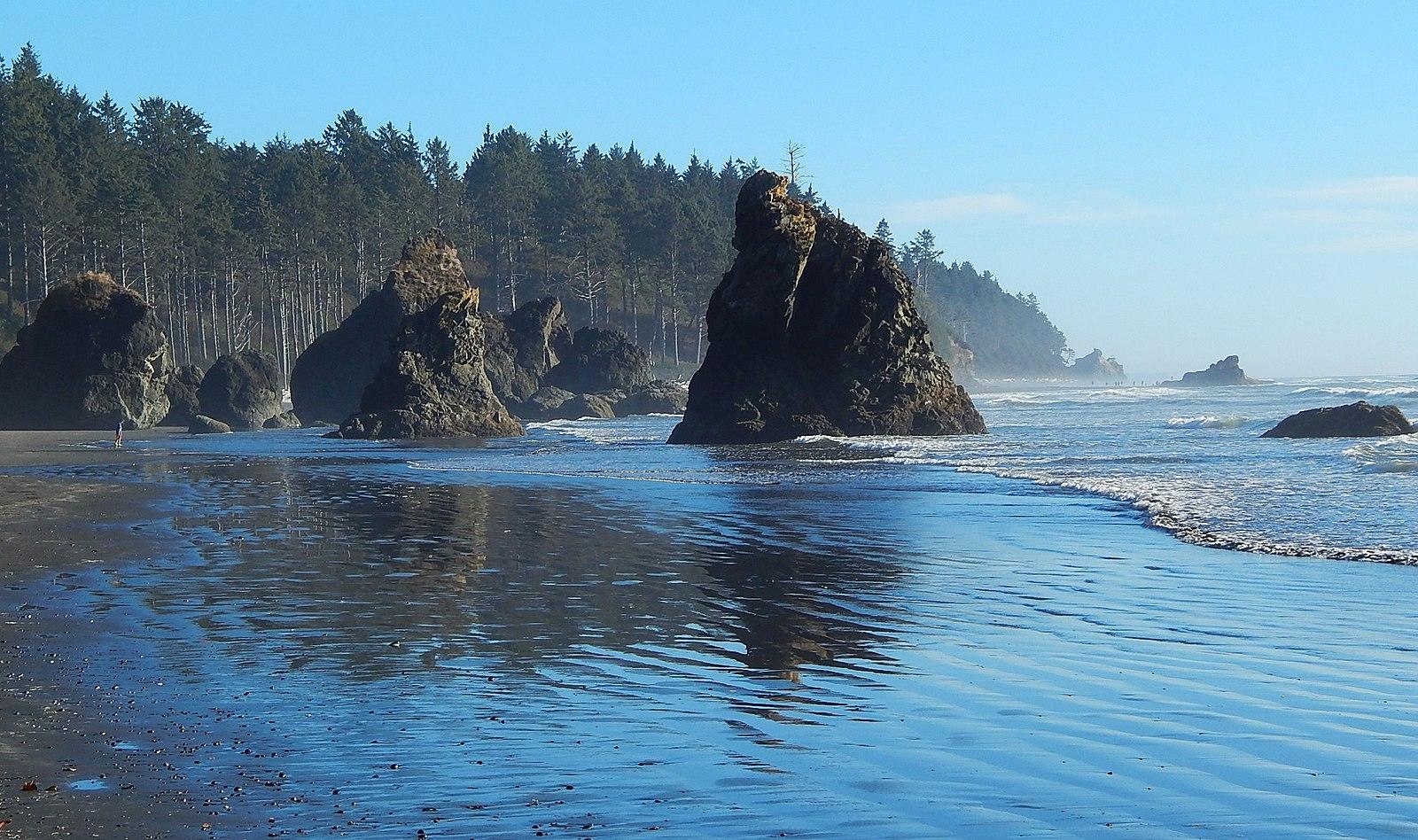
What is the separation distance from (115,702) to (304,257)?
3750 inches

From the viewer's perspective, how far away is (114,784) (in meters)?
6.08

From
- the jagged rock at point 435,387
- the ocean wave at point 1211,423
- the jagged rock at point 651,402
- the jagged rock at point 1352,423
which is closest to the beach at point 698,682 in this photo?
the jagged rock at point 1352,423

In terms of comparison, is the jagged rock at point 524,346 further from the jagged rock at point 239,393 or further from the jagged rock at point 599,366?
the jagged rock at point 239,393

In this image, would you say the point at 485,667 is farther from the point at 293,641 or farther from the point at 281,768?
the point at 281,768

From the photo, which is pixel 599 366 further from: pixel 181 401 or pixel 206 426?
pixel 206 426

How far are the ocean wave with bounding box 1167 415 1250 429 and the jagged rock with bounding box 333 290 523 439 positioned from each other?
2492 cm

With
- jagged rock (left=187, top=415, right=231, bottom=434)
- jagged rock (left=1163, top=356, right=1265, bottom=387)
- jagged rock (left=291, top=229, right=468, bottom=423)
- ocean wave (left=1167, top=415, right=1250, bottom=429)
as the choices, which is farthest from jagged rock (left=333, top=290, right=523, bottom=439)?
jagged rock (left=1163, top=356, right=1265, bottom=387)

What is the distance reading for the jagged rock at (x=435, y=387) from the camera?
5125 centimetres

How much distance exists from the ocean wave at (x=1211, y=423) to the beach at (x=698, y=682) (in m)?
30.1

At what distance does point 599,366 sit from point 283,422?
22416 millimetres

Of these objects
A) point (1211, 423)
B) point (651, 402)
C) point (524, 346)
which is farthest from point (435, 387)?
point (524, 346)

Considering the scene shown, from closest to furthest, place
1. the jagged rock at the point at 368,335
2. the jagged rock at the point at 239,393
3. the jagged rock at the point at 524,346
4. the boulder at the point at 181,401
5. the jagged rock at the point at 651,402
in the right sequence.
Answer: the jagged rock at the point at 239,393 < the boulder at the point at 181,401 < the jagged rock at the point at 368,335 < the jagged rock at the point at 651,402 < the jagged rock at the point at 524,346

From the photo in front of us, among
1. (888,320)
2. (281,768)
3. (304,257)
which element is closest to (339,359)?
(304,257)

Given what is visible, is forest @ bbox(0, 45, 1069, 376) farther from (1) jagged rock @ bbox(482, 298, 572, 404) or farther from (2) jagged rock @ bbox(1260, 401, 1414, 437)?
(2) jagged rock @ bbox(1260, 401, 1414, 437)
